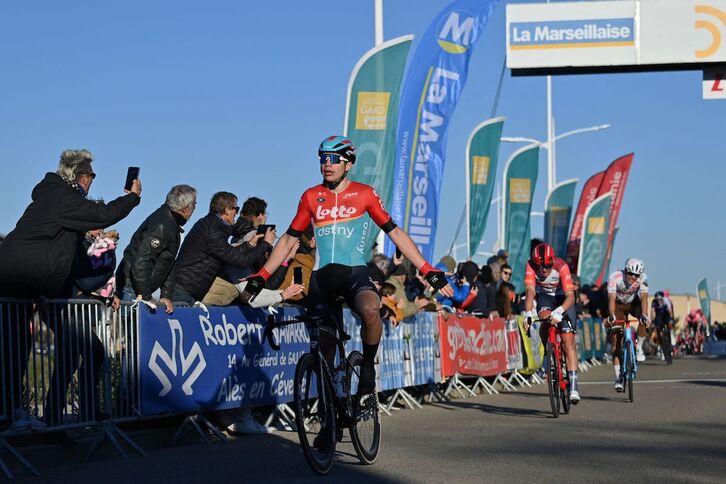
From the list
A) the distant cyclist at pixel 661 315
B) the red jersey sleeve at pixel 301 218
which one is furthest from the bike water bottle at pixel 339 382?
the distant cyclist at pixel 661 315

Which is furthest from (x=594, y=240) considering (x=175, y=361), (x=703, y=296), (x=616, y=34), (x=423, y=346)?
(x=703, y=296)

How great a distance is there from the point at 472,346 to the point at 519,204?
642 inches

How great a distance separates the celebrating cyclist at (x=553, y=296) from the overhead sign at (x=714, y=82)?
13987 millimetres

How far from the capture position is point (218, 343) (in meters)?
11.5

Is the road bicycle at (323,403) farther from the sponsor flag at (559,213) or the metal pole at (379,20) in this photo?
the sponsor flag at (559,213)

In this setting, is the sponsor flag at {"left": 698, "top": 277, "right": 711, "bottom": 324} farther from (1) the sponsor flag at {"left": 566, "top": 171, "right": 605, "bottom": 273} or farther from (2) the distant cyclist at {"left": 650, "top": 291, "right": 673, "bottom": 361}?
(2) the distant cyclist at {"left": 650, "top": 291, "right": 673, "bottom": 361}

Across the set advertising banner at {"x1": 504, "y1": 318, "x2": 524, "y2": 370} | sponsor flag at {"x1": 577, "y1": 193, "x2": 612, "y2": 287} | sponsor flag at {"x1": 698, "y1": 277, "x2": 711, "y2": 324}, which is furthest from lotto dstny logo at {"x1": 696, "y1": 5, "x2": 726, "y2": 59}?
sponsor flag at {"x1": 698, "y1": 277, "x2": 711, "y2": 324}

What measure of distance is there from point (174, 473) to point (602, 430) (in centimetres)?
472

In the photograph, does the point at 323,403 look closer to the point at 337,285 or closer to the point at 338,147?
the point at 337,285

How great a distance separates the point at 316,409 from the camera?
897 centimetres

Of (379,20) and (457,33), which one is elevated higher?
(379,20)

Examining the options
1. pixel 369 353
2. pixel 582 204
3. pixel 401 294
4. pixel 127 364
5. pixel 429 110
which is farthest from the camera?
pixel 582 204

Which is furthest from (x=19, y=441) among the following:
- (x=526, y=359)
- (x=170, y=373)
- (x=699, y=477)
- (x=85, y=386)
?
(x=526, y=359)

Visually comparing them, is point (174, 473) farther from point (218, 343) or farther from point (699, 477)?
point (699, 477)
